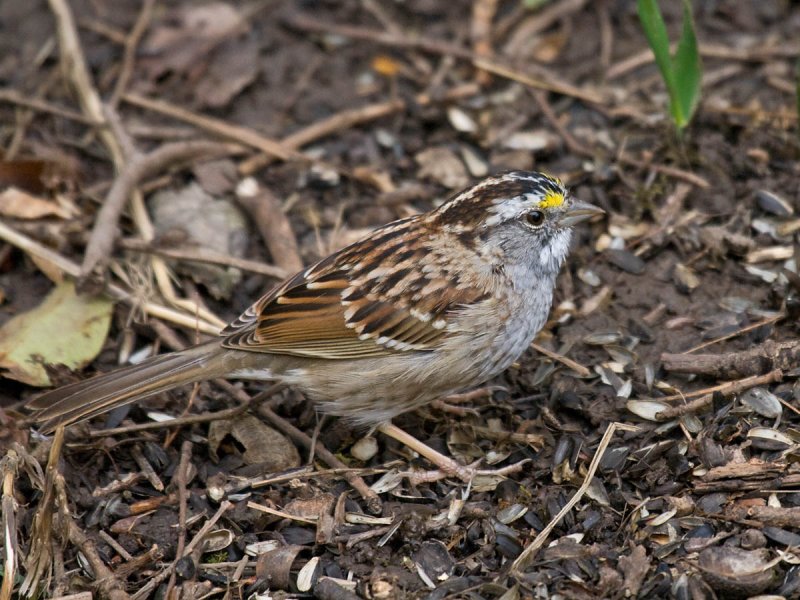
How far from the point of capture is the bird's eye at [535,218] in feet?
15.5

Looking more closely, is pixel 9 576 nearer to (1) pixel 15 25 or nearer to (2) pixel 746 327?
(2) pixel 746 327

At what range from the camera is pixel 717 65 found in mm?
6504

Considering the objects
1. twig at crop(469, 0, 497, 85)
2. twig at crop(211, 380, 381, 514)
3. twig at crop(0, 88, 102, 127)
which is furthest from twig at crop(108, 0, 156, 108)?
twig at crop(211, 380, 381, 514)

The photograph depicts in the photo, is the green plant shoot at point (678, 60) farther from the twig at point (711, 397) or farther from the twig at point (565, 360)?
the twig at point (711, 397)

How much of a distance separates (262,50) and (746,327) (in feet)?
11.5

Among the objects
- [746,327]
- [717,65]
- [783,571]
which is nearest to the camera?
[783,571]

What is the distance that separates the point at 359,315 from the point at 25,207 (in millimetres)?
2253

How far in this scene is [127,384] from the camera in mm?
4586

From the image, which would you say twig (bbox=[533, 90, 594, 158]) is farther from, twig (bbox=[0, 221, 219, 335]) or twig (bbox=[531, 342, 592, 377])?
twig (bbox=[0, 221, 219, 335])

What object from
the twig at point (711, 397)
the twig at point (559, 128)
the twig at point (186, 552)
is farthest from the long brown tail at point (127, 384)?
the twig at point (559, 128)

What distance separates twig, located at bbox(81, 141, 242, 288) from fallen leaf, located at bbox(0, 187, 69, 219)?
0.24 meters

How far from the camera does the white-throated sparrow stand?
15.0 ft

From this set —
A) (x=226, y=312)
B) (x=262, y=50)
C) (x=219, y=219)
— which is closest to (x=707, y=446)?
(x=226, y=312)

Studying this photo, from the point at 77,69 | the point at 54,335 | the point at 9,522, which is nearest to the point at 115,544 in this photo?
the point at 9,522
